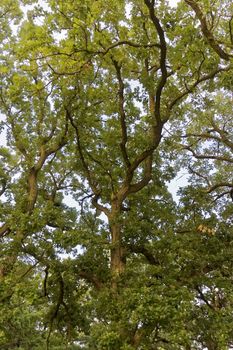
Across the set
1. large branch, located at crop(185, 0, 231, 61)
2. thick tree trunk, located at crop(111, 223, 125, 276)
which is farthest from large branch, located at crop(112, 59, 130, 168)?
large branch, located at crop(185, 0, 231, 61)

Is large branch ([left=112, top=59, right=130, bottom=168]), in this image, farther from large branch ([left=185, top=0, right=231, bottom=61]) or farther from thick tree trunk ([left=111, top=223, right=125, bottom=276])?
large branch ([left=185, top=0, right=231, bottom=61])

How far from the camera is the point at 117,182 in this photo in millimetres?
11359

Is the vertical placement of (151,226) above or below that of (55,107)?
below

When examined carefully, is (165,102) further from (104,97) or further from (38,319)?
(38,319)

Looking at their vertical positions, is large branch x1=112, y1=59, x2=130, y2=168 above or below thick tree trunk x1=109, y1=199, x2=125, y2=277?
above

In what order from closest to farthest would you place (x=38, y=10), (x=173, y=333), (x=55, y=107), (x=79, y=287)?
(x=173, y=333)
(x=38, y=10)
(x=79, y=287)
(x=55, y=107)

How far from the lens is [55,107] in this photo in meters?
11.1

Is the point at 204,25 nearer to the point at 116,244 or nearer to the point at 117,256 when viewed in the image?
the point at 116,244

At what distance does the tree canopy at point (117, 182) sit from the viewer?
7.66 metres

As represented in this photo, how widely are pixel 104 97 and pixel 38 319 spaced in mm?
6237

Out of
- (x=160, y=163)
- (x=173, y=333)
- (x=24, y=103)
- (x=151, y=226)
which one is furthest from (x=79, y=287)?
(x=24, y=103)

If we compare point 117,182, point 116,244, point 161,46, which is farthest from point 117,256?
point 161,46

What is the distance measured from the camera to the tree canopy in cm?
766

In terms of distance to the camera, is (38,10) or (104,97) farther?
(104,97)
